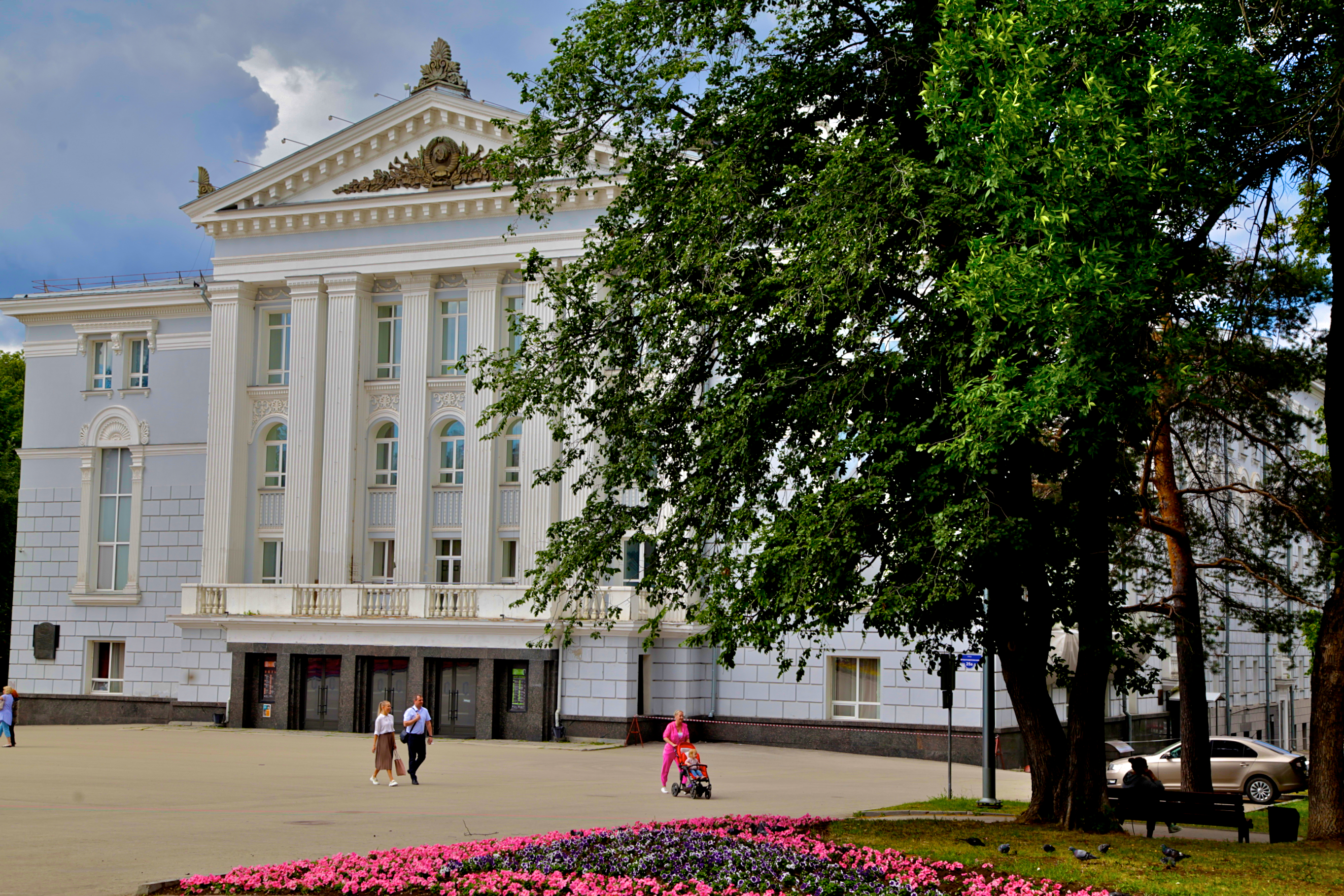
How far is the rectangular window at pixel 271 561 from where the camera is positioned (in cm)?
4188

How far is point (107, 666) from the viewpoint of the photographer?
144 feet

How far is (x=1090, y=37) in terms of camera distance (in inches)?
511

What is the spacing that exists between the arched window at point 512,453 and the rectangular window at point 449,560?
2.44 metres

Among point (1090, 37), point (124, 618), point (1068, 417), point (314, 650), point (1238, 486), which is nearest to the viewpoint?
point (1090, 37)

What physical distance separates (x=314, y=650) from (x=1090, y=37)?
30963 mm

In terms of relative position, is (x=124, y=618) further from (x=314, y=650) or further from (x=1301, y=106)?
(x=1301, y=106)

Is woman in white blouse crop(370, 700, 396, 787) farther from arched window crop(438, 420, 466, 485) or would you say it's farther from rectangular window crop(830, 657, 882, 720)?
arched window crop(438, 420, 466, 485)

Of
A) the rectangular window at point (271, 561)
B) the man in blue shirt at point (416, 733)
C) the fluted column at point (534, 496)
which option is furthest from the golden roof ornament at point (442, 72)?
the man in blue shirt at point (416, 733)

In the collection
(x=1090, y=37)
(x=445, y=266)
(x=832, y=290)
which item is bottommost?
(x=832, y=290)

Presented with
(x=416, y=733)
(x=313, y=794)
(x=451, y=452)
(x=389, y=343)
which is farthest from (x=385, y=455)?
(x=313, y=794)

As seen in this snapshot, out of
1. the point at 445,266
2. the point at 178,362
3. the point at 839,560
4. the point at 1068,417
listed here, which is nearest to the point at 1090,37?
the point at 1068,417

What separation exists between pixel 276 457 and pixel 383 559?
4946 millimetres

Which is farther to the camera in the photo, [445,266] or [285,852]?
[445,266]

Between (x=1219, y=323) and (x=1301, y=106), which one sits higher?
(x=1301, y=106)
